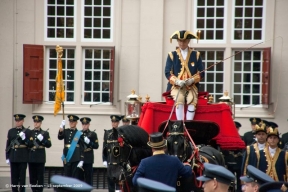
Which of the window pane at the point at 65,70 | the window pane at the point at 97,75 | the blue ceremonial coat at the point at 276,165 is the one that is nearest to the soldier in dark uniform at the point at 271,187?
the blue ceremonial coat at the point at 276,165

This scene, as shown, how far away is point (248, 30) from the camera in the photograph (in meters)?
21.8

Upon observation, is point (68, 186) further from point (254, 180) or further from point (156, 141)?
point (156, 141)

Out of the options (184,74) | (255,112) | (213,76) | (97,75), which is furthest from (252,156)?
(97,75)

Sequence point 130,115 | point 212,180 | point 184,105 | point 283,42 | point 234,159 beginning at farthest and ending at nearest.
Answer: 1. point 283,42
2. point 234,159
3. point 130,115
4. point 184,105
5. point 212,180

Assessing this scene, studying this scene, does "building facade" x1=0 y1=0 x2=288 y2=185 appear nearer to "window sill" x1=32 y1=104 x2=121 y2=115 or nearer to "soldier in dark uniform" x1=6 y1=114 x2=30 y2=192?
"window sill" x1=32 y1=104 x2=121 y2=115

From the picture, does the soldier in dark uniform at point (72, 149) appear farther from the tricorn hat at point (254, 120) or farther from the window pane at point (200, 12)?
the window pane at point (200, 12)

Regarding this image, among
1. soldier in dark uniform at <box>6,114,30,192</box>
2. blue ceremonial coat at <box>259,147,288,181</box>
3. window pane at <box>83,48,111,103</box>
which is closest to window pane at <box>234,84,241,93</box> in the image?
window pane at <box>83,48,111,103</box>

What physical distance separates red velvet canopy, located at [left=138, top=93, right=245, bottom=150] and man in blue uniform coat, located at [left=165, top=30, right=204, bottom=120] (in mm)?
298

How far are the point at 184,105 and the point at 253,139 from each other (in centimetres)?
549

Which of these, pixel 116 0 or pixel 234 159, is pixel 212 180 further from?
pixel 116 0

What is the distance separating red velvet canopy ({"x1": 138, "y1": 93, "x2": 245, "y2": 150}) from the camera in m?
13.8

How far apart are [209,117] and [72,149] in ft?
19.2

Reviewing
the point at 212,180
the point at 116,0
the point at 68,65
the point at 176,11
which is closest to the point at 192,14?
the point at 176,11

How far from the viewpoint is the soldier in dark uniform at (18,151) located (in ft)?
63.9
